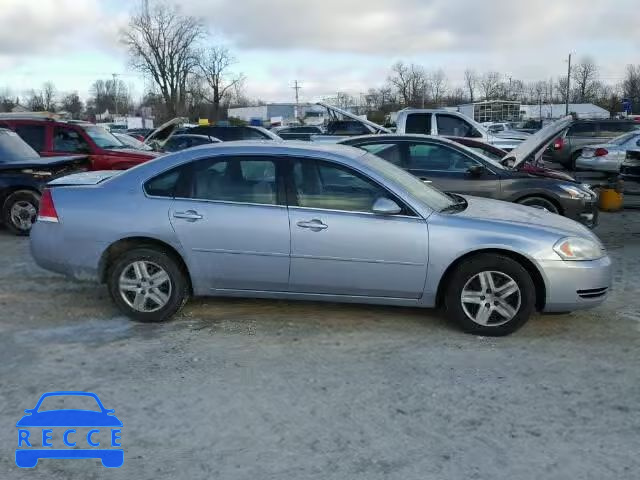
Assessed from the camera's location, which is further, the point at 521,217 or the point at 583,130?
the point at 583,130

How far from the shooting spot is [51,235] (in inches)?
199

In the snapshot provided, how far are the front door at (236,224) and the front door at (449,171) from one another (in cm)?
380

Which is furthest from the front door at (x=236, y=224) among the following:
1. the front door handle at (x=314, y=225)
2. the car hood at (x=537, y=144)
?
the car hood at (x=537, y=144)

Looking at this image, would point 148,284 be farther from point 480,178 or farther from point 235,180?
point 480,178

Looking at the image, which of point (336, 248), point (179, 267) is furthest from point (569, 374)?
point (179, 267)

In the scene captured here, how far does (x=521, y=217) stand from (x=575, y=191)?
3822 mm

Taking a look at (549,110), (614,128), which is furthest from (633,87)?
(614,128)

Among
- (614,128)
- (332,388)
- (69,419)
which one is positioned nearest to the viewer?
(69,419)

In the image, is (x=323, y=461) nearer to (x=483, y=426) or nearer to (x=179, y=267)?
(x=483, y=426)

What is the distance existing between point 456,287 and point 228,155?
7.06ft

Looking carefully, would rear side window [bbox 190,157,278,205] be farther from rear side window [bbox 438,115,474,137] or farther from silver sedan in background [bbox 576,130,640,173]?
silver sedan in background [bbox 576,130,640,173]

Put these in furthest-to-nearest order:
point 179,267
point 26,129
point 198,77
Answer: point 198,77 → point 26,129 → point 179,267

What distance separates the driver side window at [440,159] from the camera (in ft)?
27.7

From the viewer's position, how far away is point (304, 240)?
471 cm
